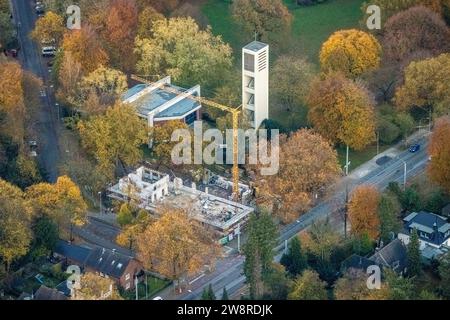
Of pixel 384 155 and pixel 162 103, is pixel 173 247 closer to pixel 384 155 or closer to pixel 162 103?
pixel 162 103

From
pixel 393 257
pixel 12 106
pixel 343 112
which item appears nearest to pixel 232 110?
pixel 343 112

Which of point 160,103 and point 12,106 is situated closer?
point 12,106

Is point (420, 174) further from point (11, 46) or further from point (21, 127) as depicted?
point (11, 46)

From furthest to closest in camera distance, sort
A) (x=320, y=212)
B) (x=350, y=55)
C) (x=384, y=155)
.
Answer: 1. (x=350, y=55)
2. (x=384, y=155)
3. (x=320, y=212)

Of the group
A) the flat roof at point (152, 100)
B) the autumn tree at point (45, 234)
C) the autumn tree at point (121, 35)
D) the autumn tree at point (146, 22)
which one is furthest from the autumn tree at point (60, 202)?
the autumn tree at point (146, 22)

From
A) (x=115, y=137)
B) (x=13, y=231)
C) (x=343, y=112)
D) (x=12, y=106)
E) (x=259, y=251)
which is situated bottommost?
(x=259, y=251)

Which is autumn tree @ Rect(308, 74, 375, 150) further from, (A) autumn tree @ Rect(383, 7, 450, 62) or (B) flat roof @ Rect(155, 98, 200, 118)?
(A) autumn tree @ Rect(383, 7, 450, 62)

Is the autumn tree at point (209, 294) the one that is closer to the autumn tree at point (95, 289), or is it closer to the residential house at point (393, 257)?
the autumn tree at point (95, 289)
